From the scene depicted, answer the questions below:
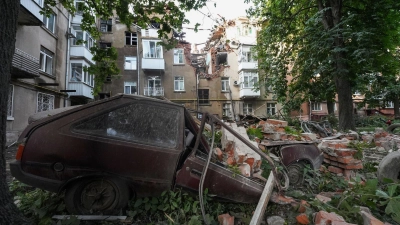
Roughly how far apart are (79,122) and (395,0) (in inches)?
417

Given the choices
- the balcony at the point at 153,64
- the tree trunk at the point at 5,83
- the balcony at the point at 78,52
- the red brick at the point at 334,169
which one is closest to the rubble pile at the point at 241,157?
the red brick at the point at 334,169

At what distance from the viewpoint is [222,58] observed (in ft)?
79.7

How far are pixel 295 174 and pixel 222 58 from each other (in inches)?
874

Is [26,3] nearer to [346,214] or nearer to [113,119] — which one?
[113,119]

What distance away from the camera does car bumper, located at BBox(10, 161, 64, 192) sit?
2225mm

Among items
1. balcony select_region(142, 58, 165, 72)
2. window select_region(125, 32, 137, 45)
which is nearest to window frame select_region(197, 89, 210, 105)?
balcony select_region(142, 58, 165, 72)

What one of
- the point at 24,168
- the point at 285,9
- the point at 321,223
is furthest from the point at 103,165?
the point at 285,9

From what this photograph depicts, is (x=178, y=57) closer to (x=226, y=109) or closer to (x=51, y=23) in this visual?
(x=226, y=109)

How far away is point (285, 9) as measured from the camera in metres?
9.08

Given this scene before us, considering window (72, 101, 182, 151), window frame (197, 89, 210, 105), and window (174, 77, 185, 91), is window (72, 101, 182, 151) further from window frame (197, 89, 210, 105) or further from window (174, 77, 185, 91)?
window (174, 77, 185, 91)

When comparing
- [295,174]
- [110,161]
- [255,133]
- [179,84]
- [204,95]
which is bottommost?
[295,174]

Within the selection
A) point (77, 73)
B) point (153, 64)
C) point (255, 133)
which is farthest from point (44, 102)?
point (255, 133)

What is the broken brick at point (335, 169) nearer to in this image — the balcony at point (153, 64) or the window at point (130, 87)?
the balcony at point (153, 64)

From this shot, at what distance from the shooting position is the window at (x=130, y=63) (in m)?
22.0
